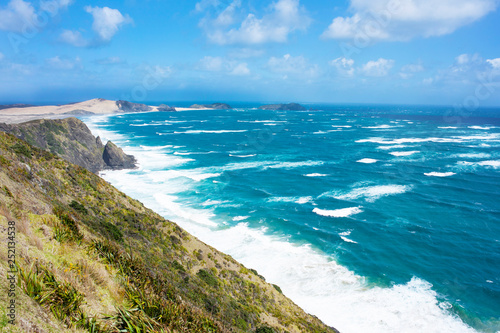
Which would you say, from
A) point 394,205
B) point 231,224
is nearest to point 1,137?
point 231,224

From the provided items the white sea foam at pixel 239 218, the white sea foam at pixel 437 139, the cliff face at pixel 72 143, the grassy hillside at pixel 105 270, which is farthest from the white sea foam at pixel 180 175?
the white sea foam at pixel 437 139

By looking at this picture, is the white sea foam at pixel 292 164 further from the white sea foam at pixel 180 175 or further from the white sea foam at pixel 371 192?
the white sea foam at pixel 371 192

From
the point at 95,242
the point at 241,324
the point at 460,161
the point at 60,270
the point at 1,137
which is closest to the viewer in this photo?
the point at 60,270

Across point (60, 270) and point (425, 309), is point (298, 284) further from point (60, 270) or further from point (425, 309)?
point (60, 270)

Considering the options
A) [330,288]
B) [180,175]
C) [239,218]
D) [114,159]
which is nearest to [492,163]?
[239,218]

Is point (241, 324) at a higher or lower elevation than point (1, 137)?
lower

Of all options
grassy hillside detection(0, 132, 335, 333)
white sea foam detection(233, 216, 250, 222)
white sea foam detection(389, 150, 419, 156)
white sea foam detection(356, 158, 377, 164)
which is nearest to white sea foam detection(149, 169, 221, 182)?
white sea foam detection(233, 216, 250, 222)
